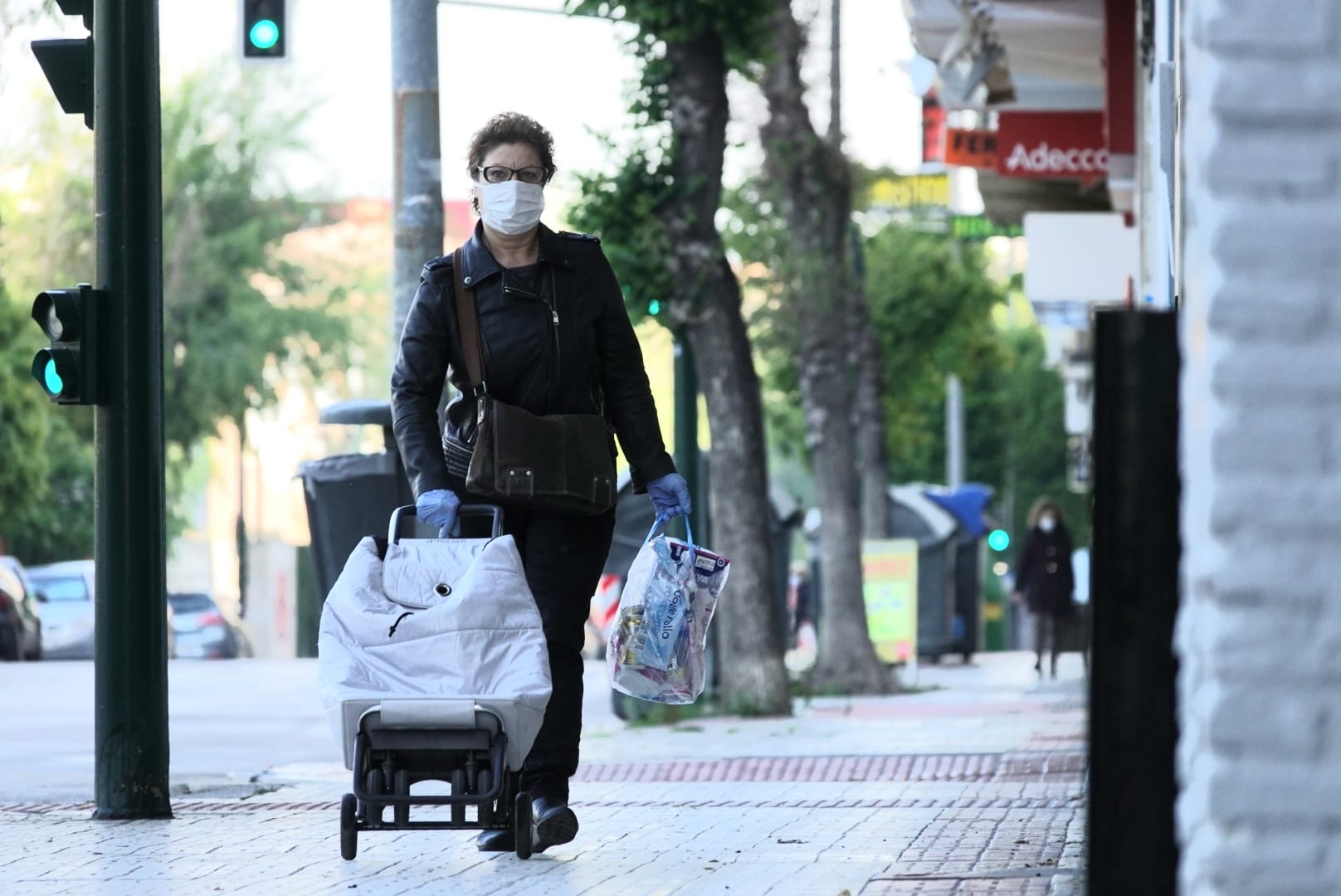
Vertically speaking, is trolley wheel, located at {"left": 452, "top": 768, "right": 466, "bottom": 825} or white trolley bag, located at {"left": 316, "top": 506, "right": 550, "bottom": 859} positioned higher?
white trolley bag, located at {"left": 316, "top": 506, "right": 550, "bottom": 859}

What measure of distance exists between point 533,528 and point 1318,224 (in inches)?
138

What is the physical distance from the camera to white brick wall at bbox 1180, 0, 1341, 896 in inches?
127

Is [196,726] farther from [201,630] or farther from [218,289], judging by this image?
[218,289]

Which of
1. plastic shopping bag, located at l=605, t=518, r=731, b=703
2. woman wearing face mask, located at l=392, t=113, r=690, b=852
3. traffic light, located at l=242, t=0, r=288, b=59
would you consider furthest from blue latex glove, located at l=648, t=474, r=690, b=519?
traffic light, located at l=242, t=0, r=288, b=59

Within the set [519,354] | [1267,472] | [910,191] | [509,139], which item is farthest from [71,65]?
[910,191]

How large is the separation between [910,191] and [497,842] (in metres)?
19.8

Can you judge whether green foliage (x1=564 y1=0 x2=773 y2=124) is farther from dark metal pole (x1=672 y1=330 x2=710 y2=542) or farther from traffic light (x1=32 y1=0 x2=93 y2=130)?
traffic light (x1=32 y1=0 x2=93 y2=130)

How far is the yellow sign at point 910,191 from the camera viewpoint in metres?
25.5

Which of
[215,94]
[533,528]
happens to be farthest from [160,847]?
[215,94]

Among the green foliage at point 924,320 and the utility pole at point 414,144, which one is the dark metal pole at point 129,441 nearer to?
the utility pole at point 414,144

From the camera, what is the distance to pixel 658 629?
6.48 m

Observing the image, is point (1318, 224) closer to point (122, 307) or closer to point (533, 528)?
point (533, 528)

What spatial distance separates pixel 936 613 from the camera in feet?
95.1

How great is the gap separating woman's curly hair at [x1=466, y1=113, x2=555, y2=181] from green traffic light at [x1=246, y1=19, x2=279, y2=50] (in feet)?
13.2
